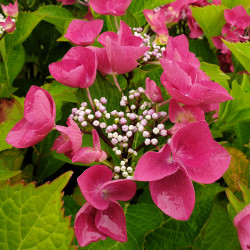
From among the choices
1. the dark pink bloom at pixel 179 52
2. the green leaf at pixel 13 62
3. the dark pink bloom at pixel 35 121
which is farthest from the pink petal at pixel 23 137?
the green leaf at pixel 13 62

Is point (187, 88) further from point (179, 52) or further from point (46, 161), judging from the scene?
point (46, 161)

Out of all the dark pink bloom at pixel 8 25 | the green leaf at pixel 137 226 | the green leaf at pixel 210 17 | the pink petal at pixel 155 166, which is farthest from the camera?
the green leaf at pixel 210 17

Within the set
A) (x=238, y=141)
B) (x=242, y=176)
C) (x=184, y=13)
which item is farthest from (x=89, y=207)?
(x=184, y=13)

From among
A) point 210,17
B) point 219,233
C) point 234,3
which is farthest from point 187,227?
point 234,3

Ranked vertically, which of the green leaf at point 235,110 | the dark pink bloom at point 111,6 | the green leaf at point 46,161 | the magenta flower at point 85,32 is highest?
the dark pink bloom at point 111,6

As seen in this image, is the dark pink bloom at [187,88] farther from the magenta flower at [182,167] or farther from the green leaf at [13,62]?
the green leaf at [13,62]

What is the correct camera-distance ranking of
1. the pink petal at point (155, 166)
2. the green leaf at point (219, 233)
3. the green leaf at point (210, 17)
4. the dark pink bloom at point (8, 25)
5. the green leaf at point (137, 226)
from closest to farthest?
1. the pink petal at point (155, 166)
2. the green leaf at point (137, 226)
3. the green leaf at point (219, 233)
4. the dark pink bloom at point (8, 25)
5. the green leaf at point (210, 17)
